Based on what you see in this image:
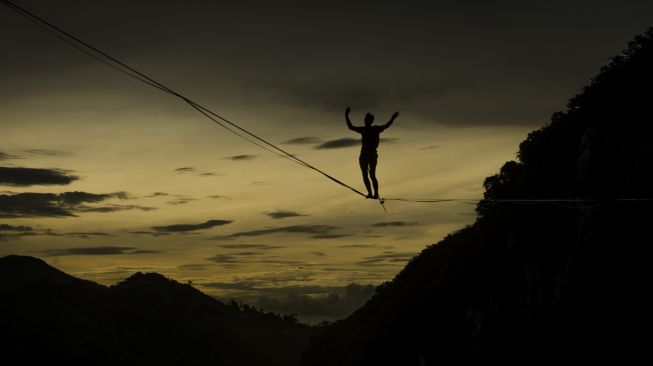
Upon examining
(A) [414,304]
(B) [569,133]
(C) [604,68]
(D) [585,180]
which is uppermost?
(C) [604,68]

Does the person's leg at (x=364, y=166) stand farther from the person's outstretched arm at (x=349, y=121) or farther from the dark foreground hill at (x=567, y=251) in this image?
the dark foreground hill at (x=567, y=251)

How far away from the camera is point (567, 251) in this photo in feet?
130

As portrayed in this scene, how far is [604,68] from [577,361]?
2020 centimetres

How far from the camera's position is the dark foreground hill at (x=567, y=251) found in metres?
33.7

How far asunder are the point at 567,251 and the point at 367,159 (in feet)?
76.8

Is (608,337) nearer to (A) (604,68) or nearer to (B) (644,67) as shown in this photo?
(B) (644,67)

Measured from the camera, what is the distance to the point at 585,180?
1464 inches

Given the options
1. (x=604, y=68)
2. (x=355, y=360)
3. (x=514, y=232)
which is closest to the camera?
(x=604, y=68)

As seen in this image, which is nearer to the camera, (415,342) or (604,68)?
(604,68)

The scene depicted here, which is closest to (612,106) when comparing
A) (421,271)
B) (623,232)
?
(623,232)

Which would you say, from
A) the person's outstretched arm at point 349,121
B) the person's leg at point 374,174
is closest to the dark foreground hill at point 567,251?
the person's leg at point 374,174

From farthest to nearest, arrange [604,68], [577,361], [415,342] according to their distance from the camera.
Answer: [415,342], [604,68], [577,361]

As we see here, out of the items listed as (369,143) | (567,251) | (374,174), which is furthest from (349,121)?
(567,251)

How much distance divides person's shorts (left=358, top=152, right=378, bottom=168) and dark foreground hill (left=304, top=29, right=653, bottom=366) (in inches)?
168
